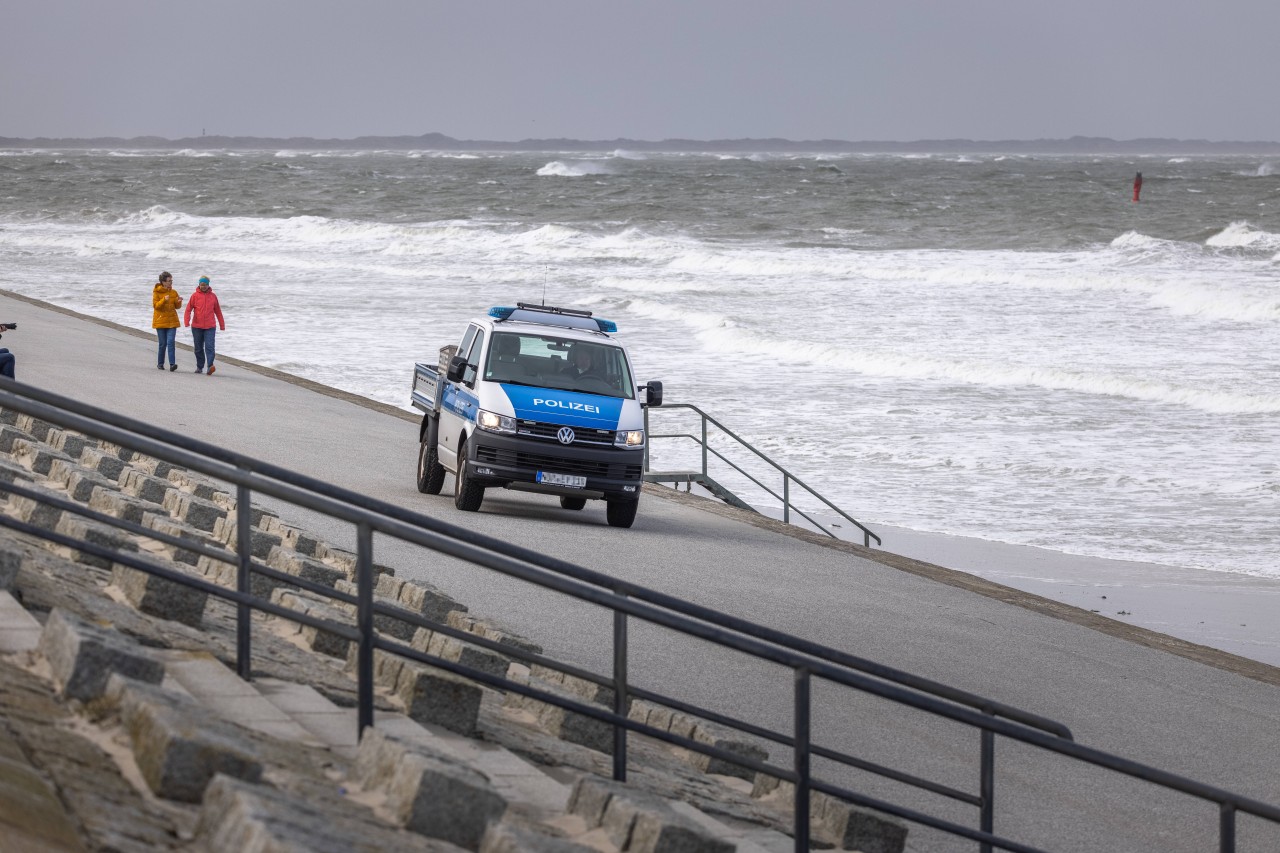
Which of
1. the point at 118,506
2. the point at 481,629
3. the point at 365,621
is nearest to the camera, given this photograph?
the point at 365,621

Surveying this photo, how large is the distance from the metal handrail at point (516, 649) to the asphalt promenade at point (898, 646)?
1.93 m

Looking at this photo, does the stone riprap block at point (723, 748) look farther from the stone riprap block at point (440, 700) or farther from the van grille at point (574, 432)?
the van grille at point (574, 432)

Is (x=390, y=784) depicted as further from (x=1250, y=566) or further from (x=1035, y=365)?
(x=1035, y=365)

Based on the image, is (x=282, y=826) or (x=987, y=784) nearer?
(x=282, y=826)

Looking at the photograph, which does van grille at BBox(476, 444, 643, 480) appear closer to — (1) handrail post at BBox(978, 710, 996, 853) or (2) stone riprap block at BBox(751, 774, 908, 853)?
(2) stone riprap block at BBox(751, 774, 908, 853)

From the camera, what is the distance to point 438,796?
13.7ft

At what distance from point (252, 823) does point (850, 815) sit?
3.27m

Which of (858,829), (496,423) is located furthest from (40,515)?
(496,423)

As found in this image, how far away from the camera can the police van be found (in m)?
15.9

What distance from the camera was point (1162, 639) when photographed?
12.8m

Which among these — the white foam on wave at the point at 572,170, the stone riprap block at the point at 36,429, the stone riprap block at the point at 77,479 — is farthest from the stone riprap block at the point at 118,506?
the white foam on wave at the point at 572,170

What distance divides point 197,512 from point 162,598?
3.61 metres

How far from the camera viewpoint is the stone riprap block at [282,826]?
3414 mm

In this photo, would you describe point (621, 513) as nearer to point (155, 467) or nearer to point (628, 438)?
point (628, 438)
